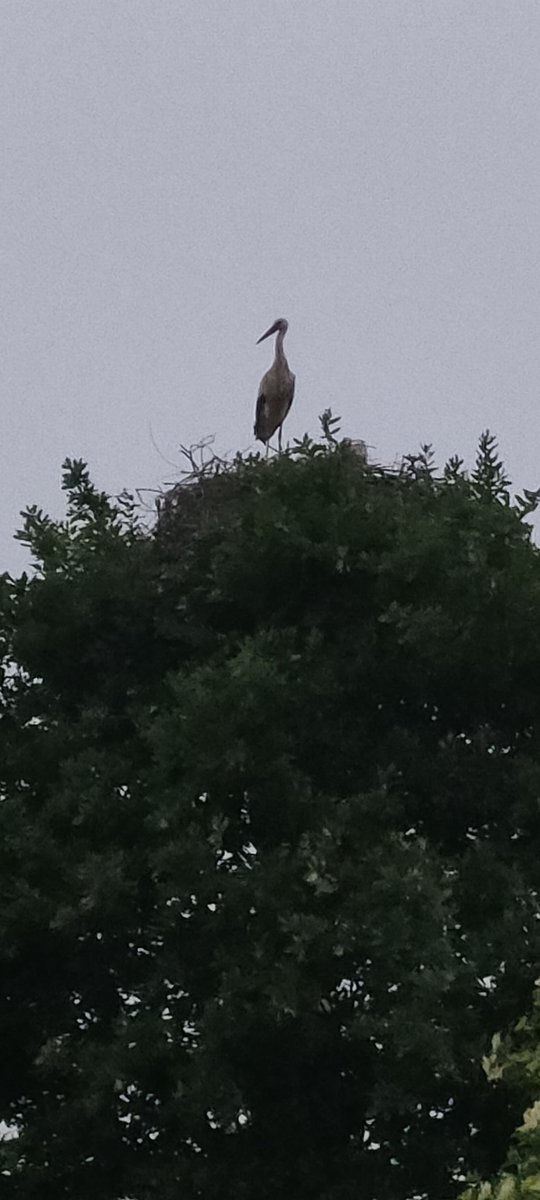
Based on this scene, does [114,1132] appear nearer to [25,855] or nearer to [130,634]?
[25,855]

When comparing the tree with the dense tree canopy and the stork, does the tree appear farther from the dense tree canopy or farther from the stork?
the stork

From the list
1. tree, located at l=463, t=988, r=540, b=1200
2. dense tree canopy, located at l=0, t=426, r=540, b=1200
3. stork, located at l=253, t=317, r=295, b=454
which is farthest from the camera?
stork, located at l=253, t=317, r=295, b=454

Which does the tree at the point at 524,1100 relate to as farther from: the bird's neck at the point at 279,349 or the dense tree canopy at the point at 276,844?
the bird's neck at the point at 279,349

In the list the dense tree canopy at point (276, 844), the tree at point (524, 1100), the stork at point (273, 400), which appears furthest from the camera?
the stork at point (273, 400)

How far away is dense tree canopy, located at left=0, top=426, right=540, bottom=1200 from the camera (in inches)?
431

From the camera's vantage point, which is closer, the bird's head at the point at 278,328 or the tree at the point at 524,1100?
the tree at the point at 524,1100

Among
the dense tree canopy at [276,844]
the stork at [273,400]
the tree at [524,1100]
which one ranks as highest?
the stork at [273,400]

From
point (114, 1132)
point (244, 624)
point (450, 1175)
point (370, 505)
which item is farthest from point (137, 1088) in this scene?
point (370, 505)

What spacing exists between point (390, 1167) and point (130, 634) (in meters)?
4.01

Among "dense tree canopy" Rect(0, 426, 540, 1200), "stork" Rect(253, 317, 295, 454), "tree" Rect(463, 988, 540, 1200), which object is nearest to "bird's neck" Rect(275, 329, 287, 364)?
"stork" Rect(253, 317, 295, 454)

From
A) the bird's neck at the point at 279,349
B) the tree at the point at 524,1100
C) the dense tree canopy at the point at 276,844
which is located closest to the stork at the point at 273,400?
the bird's neck at the point at 279,349

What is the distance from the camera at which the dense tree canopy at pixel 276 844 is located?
10945 millimetres

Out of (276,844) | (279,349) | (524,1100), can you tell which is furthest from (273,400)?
(524,1100)

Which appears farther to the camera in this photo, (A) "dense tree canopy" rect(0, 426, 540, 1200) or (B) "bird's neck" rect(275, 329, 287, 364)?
(B) "bird's neck" rect(275, 329, 287, 364)
